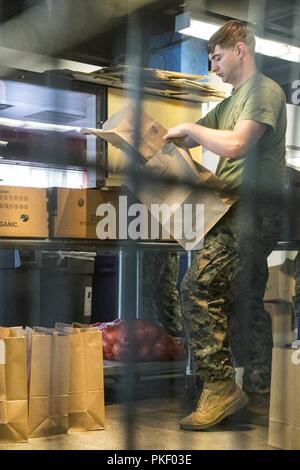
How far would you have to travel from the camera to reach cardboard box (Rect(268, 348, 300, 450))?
201 centimetres

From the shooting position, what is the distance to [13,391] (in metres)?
2.19

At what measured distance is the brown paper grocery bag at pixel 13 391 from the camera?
218 centimetres

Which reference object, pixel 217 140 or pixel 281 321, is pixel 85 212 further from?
pixel 281 321

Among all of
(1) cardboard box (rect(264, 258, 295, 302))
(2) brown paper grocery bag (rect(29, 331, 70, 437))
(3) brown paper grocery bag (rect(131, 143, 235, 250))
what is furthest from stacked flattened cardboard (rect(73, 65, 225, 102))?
(2) brown paper grocery bag (rect(29, 331, 70, 437))

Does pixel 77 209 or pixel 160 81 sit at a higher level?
pixel 160 81

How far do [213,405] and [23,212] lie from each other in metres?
0.91

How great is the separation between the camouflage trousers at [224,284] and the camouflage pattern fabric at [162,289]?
584 mm

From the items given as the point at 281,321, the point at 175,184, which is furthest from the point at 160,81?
the point at 281,321

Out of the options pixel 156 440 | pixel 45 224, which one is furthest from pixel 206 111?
pixel 156 440

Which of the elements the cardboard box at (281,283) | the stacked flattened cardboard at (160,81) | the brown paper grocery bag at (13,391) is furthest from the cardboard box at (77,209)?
the cardboard box at (281,283)

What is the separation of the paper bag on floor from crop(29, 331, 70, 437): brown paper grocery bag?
28 millimetres

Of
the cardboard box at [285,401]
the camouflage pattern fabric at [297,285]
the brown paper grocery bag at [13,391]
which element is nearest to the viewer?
the cardboard box at [285,401]

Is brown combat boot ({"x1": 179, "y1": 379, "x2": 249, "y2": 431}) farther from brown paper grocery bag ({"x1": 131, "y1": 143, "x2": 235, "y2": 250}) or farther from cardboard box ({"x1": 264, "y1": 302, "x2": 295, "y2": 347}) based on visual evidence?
brown paper grocery bag ({"x1": 131, "y1": 143, "x2": 235, "y2": 250})

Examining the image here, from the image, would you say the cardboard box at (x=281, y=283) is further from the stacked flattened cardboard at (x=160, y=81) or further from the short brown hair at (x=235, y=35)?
the short brown hair at (x=235, y=35)
